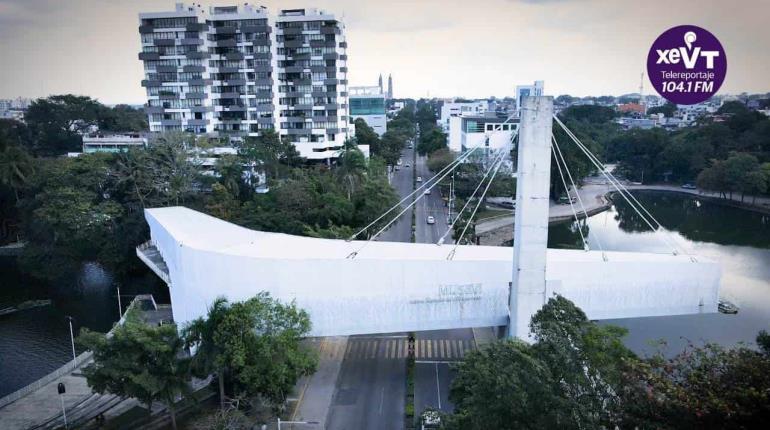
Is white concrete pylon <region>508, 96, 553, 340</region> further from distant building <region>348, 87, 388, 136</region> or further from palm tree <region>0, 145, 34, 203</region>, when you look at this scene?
distant building <region>348, 87, 388, 136</region>

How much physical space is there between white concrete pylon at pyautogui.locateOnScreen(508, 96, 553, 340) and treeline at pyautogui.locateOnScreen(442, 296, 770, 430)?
10.6 ft

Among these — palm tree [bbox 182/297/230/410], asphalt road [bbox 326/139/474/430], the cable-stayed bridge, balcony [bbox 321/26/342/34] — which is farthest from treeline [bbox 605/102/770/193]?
palm tree [bbox 182/297/230/410]

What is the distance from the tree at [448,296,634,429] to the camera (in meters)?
7.25

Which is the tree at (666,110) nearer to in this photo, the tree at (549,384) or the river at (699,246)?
the river at (699,246)

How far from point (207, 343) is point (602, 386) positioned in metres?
8.20

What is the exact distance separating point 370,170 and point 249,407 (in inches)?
825

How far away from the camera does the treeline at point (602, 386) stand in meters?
6.07

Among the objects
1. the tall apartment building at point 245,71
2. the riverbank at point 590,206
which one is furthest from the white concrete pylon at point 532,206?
the tall apartment building at point 245,71

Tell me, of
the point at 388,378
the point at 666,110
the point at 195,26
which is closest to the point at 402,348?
the point at 388,378

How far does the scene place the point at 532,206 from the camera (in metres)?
12.2

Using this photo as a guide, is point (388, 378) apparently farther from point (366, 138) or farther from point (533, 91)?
point (366, 138)

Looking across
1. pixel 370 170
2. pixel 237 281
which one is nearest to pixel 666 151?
pixel 370 170

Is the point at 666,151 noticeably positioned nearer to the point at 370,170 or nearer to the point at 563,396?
the point at 370,170

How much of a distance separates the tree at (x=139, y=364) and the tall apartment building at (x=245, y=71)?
1015 inches
